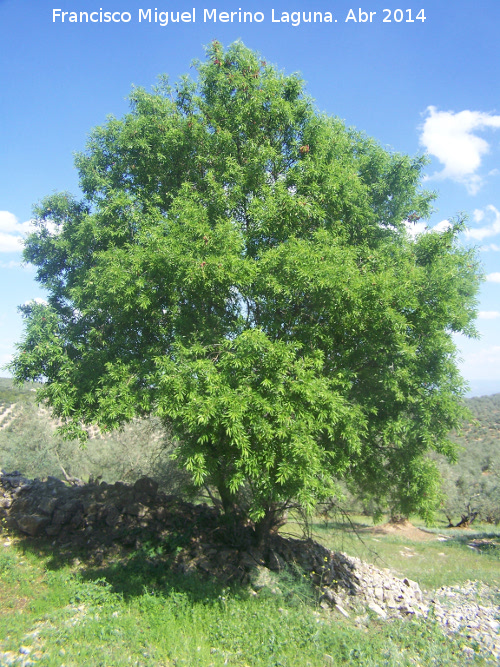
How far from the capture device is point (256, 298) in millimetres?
8172

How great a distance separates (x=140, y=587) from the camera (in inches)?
330

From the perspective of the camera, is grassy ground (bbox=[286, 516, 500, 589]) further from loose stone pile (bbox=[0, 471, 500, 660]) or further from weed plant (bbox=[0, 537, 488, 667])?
weed plant (bbox=[0, 537, 488, 667])

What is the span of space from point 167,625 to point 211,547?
11.0 ft

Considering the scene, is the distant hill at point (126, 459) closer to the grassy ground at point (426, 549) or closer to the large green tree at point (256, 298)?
the grassy ground at point (426, 549)

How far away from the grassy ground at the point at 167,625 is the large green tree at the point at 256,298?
1.80 meters

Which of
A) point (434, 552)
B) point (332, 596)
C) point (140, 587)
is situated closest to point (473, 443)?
point (434, 552)

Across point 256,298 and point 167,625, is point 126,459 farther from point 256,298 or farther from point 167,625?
point 256,298

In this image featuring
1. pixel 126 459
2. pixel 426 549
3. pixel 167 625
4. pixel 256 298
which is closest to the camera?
pixel 167 625

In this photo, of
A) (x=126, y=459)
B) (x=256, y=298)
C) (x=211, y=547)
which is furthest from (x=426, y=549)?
(x=256, y=298)

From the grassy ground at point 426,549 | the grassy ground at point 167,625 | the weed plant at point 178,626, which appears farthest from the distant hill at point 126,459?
the weed plant at point 178,626

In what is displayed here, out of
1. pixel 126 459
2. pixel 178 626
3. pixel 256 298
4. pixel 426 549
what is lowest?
pixel 426 549

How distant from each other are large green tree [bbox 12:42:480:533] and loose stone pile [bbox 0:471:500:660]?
1319mm

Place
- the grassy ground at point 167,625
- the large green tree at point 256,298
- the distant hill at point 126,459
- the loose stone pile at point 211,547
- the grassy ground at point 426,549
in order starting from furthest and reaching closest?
1. the distant hill at point 126,459
2. the grassy ground at point 426,549
3. the loose stone pile at point 211,547
4. the large green tree at point 256,298
5. the grassy ground at point 167,625

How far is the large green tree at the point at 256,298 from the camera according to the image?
22.1ft
